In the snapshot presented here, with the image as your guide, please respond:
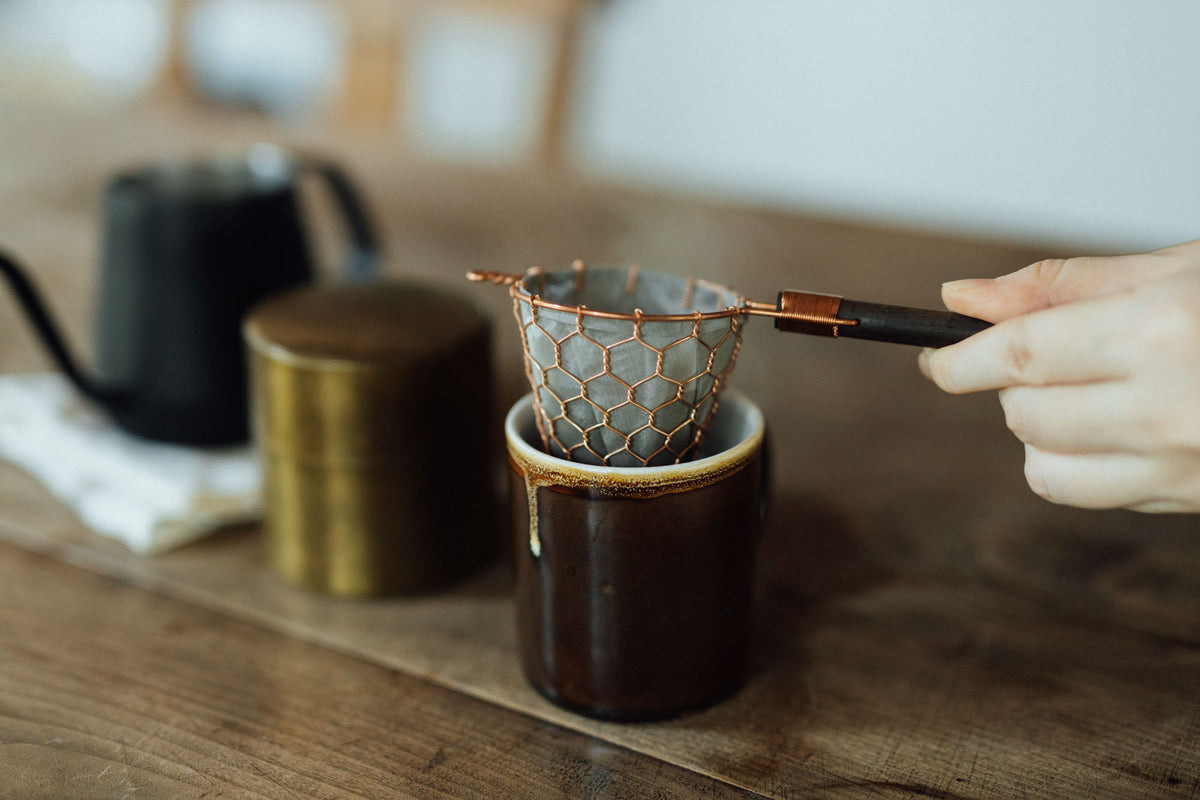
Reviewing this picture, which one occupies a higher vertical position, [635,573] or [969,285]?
[969,285]

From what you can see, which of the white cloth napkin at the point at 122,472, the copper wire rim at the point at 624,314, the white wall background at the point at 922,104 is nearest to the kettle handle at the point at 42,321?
the white cloth napkin at the point at 122,472

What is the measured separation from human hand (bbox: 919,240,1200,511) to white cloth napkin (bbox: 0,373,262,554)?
447 mm

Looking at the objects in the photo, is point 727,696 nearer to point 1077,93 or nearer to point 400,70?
point 400,70

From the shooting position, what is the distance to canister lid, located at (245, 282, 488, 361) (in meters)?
0.56

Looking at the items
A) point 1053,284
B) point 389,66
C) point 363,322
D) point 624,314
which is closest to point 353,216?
point 363,322

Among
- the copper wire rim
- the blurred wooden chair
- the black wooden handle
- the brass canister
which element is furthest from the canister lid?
the blurred wooden chair

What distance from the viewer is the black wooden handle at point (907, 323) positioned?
44cm

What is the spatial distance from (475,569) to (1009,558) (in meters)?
0.35

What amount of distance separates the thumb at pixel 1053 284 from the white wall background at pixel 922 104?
1453 millimetres

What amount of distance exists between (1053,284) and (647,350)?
18cm

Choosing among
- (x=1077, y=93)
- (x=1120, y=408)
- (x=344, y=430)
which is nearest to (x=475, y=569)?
(x=344, y=430)

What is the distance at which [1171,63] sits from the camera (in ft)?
6.93

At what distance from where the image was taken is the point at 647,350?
443mm

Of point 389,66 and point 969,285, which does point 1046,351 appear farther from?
Answer: point 389,66
